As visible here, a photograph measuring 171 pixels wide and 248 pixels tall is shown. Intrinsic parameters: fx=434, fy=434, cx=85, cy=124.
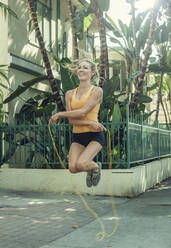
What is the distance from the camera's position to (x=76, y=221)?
737 centimetres

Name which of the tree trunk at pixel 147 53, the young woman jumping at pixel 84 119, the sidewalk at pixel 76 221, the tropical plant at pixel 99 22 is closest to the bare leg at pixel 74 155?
the young woman jumping at pixel 84 119

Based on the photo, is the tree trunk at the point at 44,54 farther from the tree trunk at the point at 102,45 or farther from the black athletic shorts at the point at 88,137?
the black athletic shorts at the point at 88,137

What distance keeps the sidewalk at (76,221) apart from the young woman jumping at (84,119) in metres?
2.04

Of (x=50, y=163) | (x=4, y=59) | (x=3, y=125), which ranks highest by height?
(x=4, y=59)

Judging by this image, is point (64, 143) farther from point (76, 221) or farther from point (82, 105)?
point (82, 105)

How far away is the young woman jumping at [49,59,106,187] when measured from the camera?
13.0 feet

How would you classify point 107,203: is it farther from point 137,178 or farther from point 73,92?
point 73,92

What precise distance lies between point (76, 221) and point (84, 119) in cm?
376

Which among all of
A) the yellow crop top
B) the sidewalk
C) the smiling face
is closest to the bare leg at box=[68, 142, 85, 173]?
the yellow crop top

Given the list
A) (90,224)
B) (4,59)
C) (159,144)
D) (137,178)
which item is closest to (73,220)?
(90,224)

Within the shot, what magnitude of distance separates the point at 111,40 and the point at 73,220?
1037cm

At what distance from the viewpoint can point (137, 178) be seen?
35.3 feet

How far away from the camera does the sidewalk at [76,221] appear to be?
5.89 m

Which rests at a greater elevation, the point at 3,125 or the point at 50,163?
the point at 3,125
